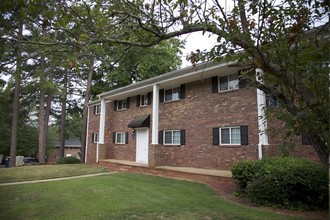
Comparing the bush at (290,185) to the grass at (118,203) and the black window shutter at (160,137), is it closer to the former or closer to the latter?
the grass at (118,203)

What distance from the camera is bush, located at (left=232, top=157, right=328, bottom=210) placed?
7664mm

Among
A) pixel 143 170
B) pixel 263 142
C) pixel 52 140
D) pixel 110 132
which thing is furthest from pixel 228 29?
pixel 52 140

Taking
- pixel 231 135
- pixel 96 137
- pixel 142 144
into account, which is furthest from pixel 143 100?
pixel 231 135

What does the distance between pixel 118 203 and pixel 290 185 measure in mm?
5000

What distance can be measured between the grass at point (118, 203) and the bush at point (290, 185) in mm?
906

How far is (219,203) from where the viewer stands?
7.94 metres

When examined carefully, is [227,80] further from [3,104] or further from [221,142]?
[3,104]

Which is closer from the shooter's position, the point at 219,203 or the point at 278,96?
the point at 278,96

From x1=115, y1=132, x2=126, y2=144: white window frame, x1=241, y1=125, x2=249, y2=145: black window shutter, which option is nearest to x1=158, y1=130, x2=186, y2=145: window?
x1=241, y1=125, x2=249, y2=145: black window shutter

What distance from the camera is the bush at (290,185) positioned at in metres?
7.66

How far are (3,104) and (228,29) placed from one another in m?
32.7

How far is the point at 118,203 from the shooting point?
7453 millimetres

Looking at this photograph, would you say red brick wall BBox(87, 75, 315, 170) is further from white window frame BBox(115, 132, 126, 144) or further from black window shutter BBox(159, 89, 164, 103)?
white window frame BBox(115, 132, 126, 144)

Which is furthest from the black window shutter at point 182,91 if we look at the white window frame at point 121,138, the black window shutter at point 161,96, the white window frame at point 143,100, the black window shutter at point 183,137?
the white window frame at point 121,138
